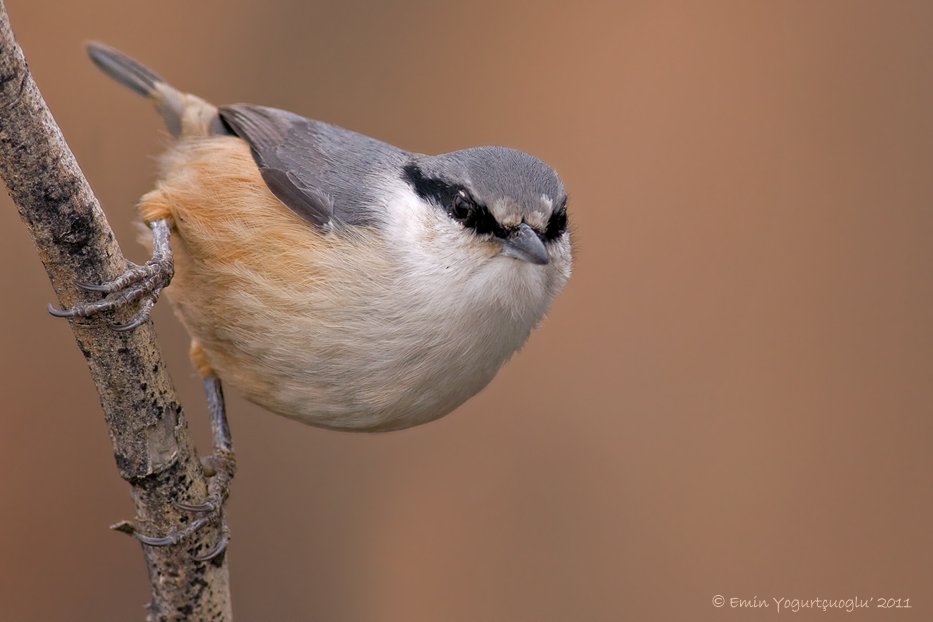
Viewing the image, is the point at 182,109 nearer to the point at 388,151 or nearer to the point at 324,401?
the point at 388,151

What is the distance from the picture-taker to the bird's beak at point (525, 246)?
1695mm

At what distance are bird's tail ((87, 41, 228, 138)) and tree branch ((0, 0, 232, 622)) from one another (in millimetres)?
1112

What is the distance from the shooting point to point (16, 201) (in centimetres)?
150

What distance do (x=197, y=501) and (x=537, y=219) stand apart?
1.11 meters

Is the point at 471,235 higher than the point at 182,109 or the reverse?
the reverse

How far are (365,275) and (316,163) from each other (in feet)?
1.59

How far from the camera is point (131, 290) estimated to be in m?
1.69

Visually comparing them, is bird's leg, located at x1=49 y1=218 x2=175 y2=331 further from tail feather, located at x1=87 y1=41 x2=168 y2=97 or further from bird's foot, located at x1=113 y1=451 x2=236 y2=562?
tail feather, located at x1=87 y1=41 x2=168 y2=97

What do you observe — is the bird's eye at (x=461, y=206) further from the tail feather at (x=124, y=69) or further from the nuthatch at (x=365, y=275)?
the tail feather at (x=124, y=69)

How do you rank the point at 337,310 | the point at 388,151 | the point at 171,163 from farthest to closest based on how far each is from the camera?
the point at 171,163, the point at 388,151, the point at 337,310

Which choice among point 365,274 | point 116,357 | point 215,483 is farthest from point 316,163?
point 215,483

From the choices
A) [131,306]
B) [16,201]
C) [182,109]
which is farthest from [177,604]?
[182,109]

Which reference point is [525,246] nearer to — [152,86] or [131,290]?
[131,290]

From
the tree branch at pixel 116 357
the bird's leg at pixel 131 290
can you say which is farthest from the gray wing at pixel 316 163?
the tree branch at pixel 116 357
